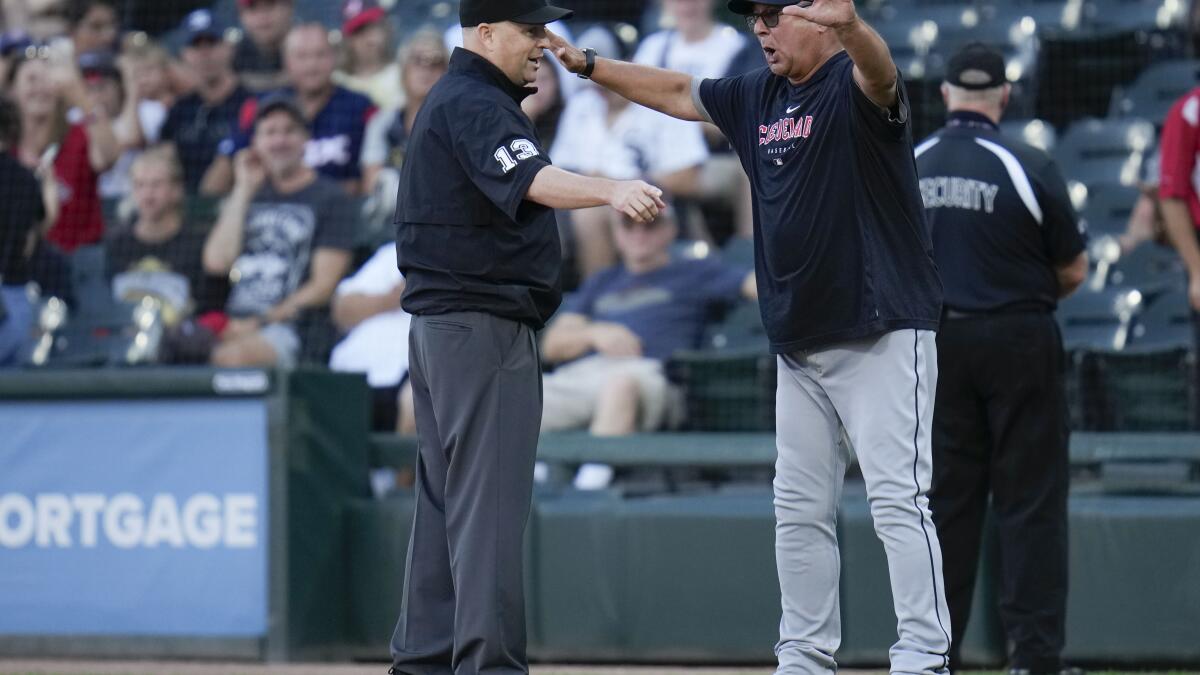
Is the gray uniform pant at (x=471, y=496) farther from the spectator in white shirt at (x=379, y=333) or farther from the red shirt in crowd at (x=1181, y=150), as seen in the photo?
the red shirt in crowd at (x=1181, y=150)

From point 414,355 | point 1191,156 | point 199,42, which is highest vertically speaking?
point 199,42

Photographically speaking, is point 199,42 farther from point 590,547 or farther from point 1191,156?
point 1191,156

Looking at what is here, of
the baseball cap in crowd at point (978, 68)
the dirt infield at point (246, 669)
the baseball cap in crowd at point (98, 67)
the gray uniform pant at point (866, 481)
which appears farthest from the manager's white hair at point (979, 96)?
the baseball cap in crowd at point (98, 67)

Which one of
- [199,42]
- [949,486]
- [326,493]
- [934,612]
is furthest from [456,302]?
[199,42]

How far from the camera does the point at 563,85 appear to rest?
8555 millimetres

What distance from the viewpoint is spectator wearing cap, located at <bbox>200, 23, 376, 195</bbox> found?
883cm

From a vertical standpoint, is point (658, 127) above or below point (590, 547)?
above

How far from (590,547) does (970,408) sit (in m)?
1.59

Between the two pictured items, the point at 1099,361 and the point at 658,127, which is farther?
the point at 658,127

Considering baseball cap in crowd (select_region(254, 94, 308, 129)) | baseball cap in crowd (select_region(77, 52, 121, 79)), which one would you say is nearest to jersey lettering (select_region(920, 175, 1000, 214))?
baseball cap in crowd (select_region(254, 94, 308, 129))

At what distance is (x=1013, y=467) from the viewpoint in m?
5.00

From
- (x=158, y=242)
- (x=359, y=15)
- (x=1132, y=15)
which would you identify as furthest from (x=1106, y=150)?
(x=158, y=242)

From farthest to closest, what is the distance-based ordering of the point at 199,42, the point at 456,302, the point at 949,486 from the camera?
the point at 199,42
the point at 949,486
the point at 456,302

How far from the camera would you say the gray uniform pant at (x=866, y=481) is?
3.80 metres
